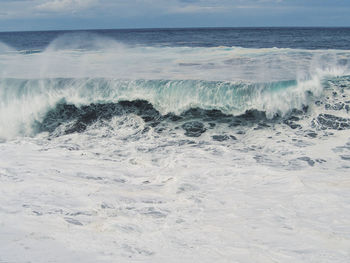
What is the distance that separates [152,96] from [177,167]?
440 cm

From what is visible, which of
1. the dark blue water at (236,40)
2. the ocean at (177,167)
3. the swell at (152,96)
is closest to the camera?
the ocean at (177,167)

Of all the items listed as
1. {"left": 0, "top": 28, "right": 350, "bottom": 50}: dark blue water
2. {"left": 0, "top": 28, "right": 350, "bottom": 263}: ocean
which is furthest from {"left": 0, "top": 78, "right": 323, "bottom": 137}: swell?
{"left": 0, "top": 28, "right": 350, "bottom": 50}: dark blue water

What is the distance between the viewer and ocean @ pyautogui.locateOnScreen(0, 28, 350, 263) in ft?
10.6

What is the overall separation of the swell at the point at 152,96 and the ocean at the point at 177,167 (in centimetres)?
3

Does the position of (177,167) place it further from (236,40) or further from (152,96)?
(236,40)

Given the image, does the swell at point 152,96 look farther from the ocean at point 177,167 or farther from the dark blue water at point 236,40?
the dark blue water at point 236,40

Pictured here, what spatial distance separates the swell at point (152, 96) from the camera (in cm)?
866

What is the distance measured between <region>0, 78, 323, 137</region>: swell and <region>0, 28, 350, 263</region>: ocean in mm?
33

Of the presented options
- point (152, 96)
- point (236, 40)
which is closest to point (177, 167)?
point (152, 96)

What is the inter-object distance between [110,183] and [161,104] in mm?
4811

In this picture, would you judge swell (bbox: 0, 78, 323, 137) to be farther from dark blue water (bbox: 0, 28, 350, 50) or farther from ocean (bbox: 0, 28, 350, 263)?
dark blue water (bbox: 0, 28, 350, 50)

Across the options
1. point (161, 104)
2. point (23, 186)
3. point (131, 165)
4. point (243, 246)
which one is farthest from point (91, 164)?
point (161, 104)

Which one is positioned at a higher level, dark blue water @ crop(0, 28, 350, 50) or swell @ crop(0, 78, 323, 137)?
dark blue water @ crop(0, 28, 350, 50)

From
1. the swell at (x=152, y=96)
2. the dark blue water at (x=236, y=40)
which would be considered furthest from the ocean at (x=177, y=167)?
the dark blue water at (x=236, y=40)
